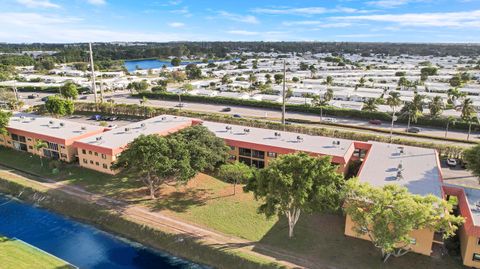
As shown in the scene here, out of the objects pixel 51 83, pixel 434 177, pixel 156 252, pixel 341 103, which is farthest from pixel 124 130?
pixel 51 83

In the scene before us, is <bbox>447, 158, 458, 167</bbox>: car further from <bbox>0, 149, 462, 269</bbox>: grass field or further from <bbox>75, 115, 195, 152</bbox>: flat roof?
<bbox>75, 115, 195, 152</bbox>: flat roof

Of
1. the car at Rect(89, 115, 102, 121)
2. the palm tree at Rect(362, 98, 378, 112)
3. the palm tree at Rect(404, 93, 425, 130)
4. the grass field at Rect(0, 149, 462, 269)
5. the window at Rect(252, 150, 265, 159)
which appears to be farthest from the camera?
the palm tree at Rect(362, 98, 378, 112)

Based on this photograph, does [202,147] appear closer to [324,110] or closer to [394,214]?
[394,214]

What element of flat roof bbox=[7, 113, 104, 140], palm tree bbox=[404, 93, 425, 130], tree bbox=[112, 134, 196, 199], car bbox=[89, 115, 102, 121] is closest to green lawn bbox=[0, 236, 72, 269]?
tree bbox=[112, 134, 196, 199]

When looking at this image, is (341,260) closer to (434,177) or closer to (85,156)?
(434,177)

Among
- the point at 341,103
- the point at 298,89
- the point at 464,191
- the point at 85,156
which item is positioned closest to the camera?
the point at 464,191

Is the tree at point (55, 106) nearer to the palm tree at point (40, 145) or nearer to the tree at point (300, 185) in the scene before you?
the palm tree at point (40, 145)
